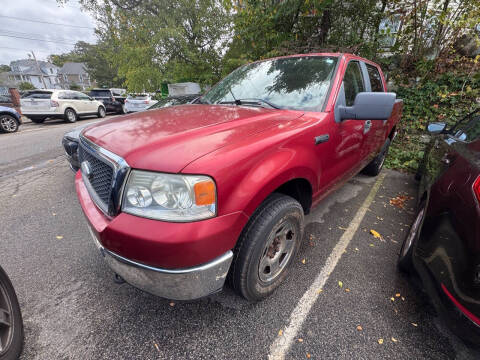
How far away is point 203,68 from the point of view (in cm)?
1193

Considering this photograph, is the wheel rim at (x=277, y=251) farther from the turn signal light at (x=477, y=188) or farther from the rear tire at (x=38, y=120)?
the rear tire at (x=38, y=120)

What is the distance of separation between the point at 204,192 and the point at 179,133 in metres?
0.50

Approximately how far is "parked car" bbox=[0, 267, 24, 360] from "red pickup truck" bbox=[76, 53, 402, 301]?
2.03 ft

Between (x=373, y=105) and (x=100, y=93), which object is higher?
(x=100, y=93)

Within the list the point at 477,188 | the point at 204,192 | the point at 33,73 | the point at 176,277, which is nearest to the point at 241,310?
the point at 176,277

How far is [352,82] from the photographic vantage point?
→ 245cm

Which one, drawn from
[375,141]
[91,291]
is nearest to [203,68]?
[375,141]

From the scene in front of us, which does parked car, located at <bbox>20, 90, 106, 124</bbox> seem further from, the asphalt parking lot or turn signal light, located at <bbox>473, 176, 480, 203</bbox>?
turn signal light, located at <bbox>473, 176, 480, 203</bbox>

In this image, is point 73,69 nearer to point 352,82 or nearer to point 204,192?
point 352,82

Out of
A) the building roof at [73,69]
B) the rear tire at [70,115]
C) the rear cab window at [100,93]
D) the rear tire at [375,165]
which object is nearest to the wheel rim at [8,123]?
the rear tire at [70,115]

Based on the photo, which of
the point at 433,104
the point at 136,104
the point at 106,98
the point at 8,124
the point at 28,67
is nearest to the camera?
the point at 433,104

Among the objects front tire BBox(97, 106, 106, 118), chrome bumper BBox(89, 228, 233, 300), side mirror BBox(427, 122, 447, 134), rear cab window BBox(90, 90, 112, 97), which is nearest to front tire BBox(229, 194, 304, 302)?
chrome bumper BBox(89, 228, 233, 300)

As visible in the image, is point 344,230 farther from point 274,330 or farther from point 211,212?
point 211,212

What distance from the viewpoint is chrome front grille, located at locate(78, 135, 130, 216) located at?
1245mm
